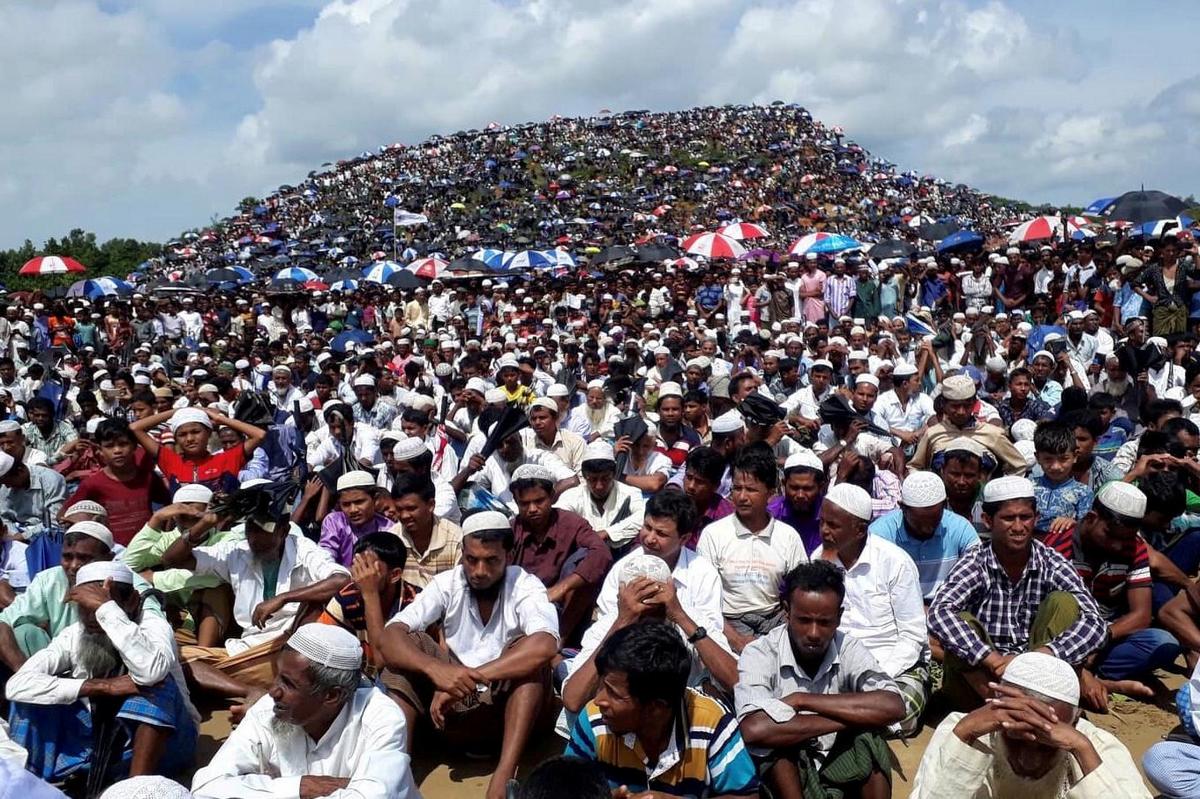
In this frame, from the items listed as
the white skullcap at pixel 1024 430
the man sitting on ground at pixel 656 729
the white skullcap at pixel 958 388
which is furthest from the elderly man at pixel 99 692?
the white skullcap at pixel 1024 430

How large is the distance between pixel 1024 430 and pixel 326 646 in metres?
5.45

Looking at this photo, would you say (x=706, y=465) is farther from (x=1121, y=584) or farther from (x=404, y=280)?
(x=404, y=280)

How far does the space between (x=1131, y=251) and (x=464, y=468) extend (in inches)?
448

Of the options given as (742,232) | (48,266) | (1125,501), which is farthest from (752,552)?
(48,266)

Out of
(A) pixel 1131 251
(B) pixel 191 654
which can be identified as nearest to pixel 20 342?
(B) pixel 191 654

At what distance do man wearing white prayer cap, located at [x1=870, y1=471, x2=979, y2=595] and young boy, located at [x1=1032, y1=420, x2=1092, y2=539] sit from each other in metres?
0.68

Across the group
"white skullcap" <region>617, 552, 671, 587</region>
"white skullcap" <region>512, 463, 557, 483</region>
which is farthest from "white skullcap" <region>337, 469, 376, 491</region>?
"white skullcap" <region>617, 552, 671, 587</region>

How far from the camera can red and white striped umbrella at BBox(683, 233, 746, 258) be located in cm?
1875

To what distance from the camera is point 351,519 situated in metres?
5.27

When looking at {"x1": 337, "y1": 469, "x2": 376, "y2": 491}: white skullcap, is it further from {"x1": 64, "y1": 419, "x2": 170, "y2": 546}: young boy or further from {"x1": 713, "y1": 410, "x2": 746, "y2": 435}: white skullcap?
{"x1": 713, "y1": 410, "x2": 746, "y2": 435}: white skullcap

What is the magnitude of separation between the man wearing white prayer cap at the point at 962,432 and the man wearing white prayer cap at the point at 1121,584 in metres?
1.39

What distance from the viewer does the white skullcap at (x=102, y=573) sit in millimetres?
3840

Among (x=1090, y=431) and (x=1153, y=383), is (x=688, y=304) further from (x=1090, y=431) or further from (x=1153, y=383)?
(x=1090, y=431)

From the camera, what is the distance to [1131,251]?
13609mm
